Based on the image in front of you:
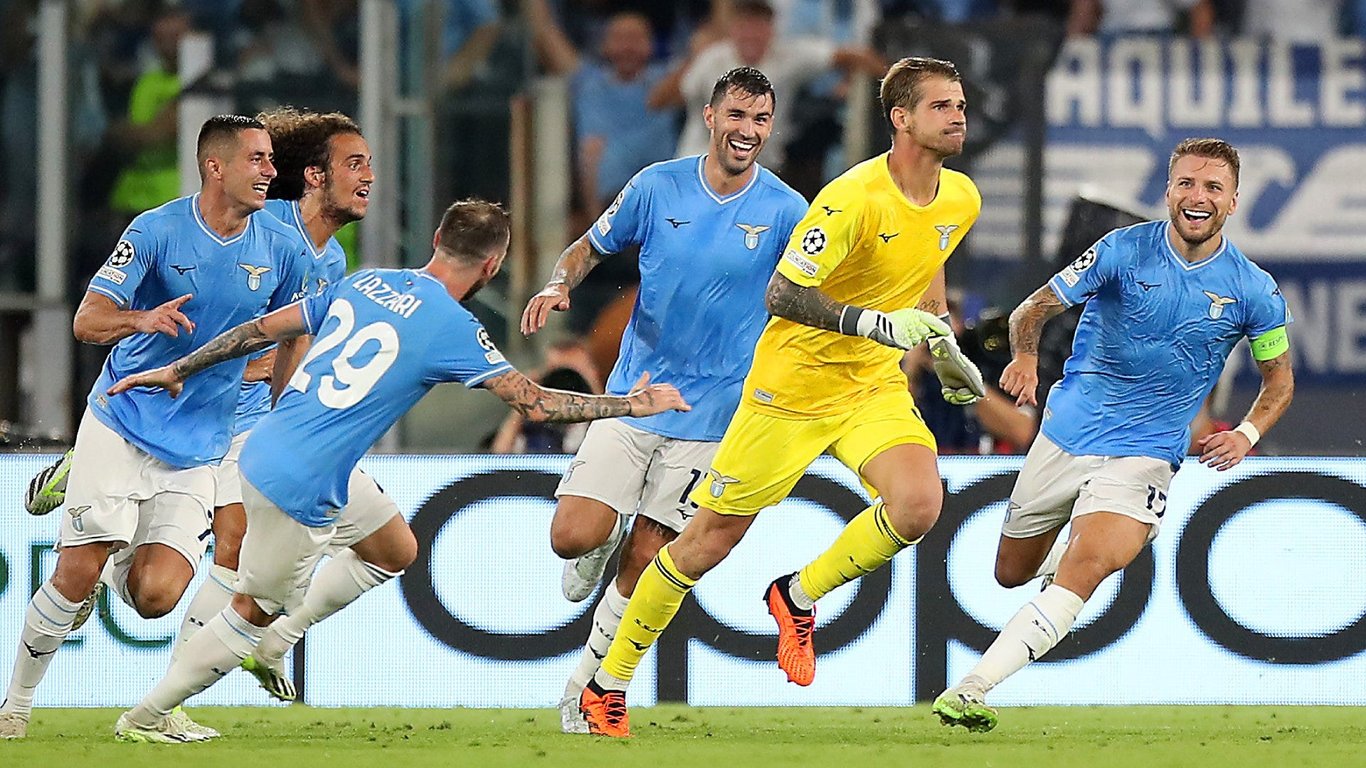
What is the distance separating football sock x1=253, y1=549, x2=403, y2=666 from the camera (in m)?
7.65

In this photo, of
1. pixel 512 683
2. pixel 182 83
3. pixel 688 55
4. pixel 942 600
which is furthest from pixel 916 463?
pixel 182 83

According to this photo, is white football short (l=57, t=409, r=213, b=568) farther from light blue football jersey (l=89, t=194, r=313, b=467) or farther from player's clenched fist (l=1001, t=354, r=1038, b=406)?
player's clenched fist (l=1001, t=354, r=1038, b=406)

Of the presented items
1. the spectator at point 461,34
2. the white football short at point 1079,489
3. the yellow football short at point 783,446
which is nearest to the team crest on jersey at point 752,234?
the yellow football short at point 783,446

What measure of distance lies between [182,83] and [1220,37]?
5.50 m

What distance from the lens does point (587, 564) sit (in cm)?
821

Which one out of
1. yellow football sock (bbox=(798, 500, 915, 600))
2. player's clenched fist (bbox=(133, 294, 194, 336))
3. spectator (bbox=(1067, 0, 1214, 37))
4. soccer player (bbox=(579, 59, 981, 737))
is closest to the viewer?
player's clenched fist (bbox=(133, 294, 194, 336))

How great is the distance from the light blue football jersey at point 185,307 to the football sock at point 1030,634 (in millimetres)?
2691

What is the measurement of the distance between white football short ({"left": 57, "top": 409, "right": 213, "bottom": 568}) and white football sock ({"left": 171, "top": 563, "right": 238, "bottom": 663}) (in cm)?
17

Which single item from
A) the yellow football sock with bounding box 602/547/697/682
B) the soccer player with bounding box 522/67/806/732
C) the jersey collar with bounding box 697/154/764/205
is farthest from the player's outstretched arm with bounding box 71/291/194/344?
the jersey collar with bounding box 697/154/764/205

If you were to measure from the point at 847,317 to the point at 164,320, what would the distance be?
215 cm

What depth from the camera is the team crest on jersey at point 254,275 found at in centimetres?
762

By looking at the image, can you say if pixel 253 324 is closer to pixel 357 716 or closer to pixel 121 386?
pixel 121 386

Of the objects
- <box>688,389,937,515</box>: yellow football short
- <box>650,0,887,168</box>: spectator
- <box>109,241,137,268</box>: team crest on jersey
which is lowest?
<box>688,389,937,515</box>: yellow football short

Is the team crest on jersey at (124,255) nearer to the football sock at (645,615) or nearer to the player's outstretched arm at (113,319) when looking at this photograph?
the player's outstretched arm at (113,319)
